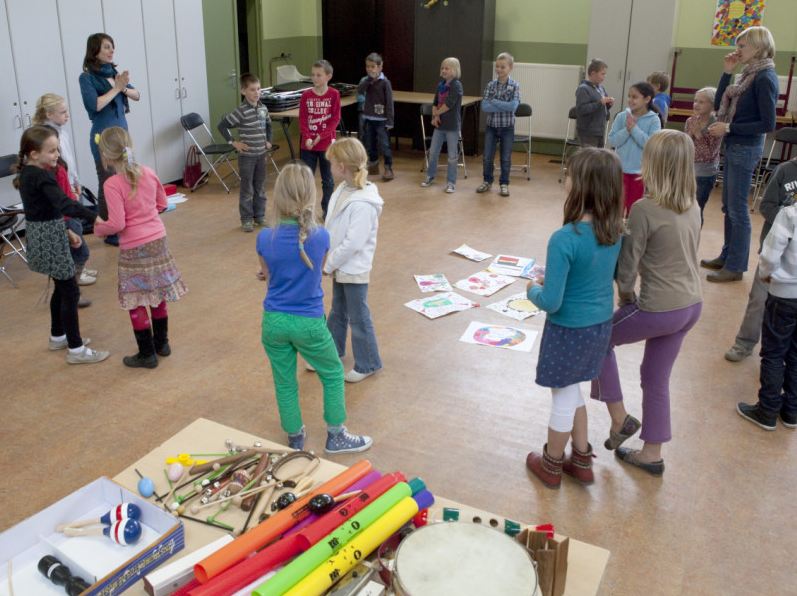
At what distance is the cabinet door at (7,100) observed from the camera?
19.3 feet

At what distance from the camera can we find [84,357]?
4.21 metres

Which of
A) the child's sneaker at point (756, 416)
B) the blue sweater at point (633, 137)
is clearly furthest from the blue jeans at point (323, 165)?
the child's sneaker at point (756, 416)

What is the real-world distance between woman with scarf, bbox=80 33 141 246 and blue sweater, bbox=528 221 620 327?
411 cm

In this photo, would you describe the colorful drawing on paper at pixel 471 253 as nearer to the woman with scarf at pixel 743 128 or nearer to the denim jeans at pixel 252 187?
the woman with scarf at pixel 743 128

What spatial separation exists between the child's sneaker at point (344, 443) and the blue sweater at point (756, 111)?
351 cm

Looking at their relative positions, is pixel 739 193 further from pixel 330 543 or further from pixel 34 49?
pixel 34 49

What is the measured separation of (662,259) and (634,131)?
9.61 feet

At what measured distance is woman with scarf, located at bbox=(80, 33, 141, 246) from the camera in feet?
18.9

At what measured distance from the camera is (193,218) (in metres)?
6.94

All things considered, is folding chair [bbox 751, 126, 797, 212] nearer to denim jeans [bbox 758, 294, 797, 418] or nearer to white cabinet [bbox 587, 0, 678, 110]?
white cabinet [bbox 587, 0, 678, 110]

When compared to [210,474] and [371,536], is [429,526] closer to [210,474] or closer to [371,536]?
[371,536]

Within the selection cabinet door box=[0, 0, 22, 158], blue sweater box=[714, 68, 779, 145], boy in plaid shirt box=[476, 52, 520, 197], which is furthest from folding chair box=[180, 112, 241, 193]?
blue sweater box=[714, 68, 779, 145]

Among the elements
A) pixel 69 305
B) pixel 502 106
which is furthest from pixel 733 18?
pixel 69 305

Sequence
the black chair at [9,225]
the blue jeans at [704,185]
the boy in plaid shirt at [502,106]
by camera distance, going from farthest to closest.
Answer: the boy in plaid shirt at [502,106] < the blue jeans at [704,185] < the black chair at [9,225]
